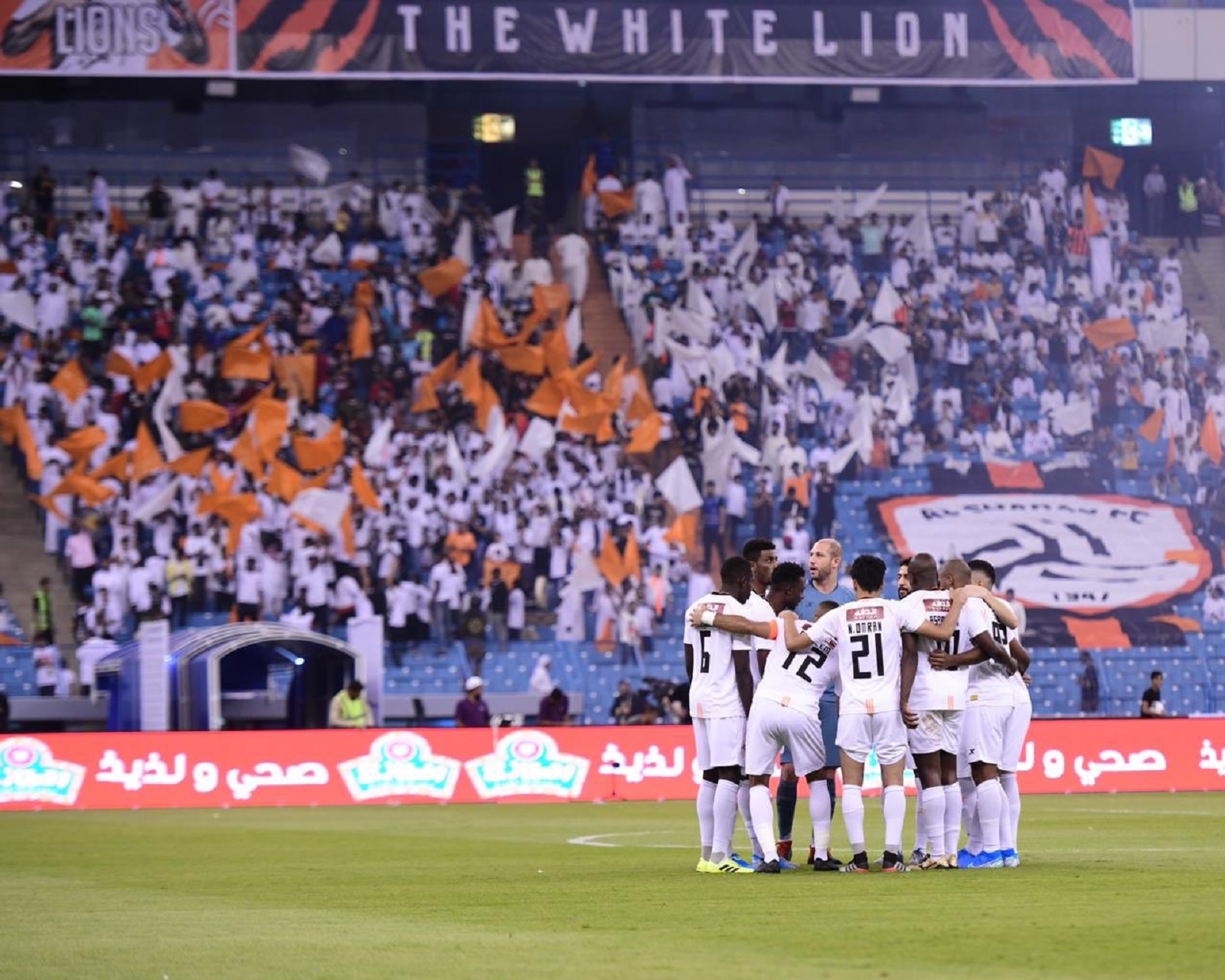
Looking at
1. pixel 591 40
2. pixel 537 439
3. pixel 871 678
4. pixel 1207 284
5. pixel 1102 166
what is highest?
pixel 591 40

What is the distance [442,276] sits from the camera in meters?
40.1

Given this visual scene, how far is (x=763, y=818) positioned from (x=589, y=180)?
30.5 meters

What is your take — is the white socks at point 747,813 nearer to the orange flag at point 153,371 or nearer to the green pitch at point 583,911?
the green pitch at point 583,911

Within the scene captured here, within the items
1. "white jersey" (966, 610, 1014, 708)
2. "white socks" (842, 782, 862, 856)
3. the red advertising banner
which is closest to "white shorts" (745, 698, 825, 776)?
"white socks" (842, 782, 862, 856)

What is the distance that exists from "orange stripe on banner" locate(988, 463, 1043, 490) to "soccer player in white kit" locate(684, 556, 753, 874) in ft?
85.0

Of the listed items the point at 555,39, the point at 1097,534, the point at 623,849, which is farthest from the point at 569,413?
the point at 623,849

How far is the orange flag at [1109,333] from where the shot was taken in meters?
41.5

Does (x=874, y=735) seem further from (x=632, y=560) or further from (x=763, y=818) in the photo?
(x=632, y=560)

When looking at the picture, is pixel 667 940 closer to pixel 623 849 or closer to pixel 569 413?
pixel 623 849

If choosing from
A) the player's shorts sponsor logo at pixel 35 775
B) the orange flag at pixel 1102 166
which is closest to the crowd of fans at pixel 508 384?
the orange flag at pixel 1102 166

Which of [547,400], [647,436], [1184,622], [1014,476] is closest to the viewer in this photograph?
[1184,622]

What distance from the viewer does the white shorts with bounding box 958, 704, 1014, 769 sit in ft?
47.0

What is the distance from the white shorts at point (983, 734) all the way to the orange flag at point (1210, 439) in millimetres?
27064

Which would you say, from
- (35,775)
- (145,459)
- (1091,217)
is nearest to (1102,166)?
(1091,217)
